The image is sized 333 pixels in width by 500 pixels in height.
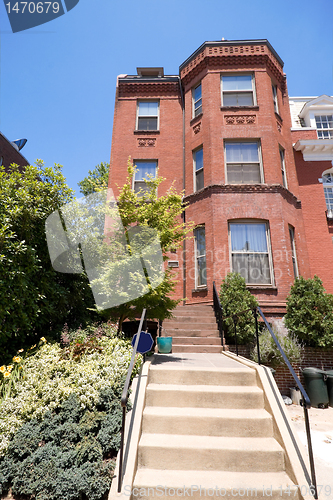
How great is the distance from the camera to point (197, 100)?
1321 cm

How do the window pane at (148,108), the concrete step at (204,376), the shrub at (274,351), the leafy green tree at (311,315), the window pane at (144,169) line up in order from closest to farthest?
the concrete step at (204,376) < the shrub at (274,351) < the leafy green tree at (311,315) < the window pane at (144,169) < the window pane at (148,108)

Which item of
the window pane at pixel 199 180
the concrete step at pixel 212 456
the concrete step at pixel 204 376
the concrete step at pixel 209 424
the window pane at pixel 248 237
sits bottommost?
the concrete step at pixel 212 456

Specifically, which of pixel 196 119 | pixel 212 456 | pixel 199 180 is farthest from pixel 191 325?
pixel 196 119

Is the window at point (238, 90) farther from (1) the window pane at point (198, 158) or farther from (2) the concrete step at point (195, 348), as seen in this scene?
(2) the concrete step at point (195, 348)

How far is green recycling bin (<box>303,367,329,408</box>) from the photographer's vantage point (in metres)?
6.93

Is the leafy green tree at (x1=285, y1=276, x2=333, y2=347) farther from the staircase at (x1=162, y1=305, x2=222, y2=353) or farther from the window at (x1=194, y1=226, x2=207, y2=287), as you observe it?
the window at (x1=194, y1=226, x2=207, y2=287)

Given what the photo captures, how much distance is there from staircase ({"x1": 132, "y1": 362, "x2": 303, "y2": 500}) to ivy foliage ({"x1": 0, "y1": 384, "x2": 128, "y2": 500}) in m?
0.42

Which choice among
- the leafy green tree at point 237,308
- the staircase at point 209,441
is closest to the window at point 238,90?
the leafy green tree at point 237,308

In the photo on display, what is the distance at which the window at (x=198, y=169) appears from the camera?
12.2m

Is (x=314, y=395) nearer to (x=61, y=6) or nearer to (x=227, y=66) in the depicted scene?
(x=61, y=6)

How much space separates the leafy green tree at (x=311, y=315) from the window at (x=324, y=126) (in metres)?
9.44

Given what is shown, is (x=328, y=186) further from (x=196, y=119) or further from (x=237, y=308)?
(x=237, y=308)

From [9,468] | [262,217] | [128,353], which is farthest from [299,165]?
[9,468]

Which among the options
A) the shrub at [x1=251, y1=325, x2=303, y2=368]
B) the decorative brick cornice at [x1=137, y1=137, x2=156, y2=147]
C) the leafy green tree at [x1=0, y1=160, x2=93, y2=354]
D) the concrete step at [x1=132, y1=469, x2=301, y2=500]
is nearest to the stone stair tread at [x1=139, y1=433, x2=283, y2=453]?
the concrete step at [x1=132, y1=469, x2=301, y2=500]
